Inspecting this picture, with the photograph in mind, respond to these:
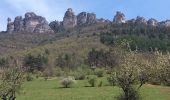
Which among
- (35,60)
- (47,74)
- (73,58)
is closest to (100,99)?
(47,74)

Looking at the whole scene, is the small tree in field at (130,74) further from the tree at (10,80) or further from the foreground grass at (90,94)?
the foreground grass at (90,94)

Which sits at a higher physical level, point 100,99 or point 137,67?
point 137,67

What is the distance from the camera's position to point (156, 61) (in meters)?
48.1

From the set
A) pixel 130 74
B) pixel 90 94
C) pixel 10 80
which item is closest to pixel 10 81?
pixel 10 80

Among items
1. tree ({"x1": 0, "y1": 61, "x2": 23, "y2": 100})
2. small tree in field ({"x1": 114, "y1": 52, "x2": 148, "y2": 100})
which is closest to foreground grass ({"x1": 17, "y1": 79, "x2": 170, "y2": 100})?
small tree in field ({"x1": 114, "y1": 52, "x2": 148, "y2": 100})

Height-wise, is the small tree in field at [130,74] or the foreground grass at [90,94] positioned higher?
the small tree in field at [130,74]

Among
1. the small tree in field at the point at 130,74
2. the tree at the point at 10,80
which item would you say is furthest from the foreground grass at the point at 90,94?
the tree at the point at 10,80

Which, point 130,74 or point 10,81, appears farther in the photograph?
point 10,81

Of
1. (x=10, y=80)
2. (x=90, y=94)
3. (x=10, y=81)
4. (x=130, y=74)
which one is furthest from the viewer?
(x=90, y=94)

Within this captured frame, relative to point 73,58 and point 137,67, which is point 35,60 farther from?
point 137,67

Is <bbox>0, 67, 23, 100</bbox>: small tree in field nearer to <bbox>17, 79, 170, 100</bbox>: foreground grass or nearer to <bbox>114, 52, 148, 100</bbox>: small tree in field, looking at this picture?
<bbox>114, 52, 148, 100</bbox>: small tree in field

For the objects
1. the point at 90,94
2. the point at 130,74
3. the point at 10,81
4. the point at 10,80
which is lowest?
the point at 90,94

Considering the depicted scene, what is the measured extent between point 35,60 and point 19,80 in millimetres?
125256

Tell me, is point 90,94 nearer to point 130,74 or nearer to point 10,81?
point 10,81
